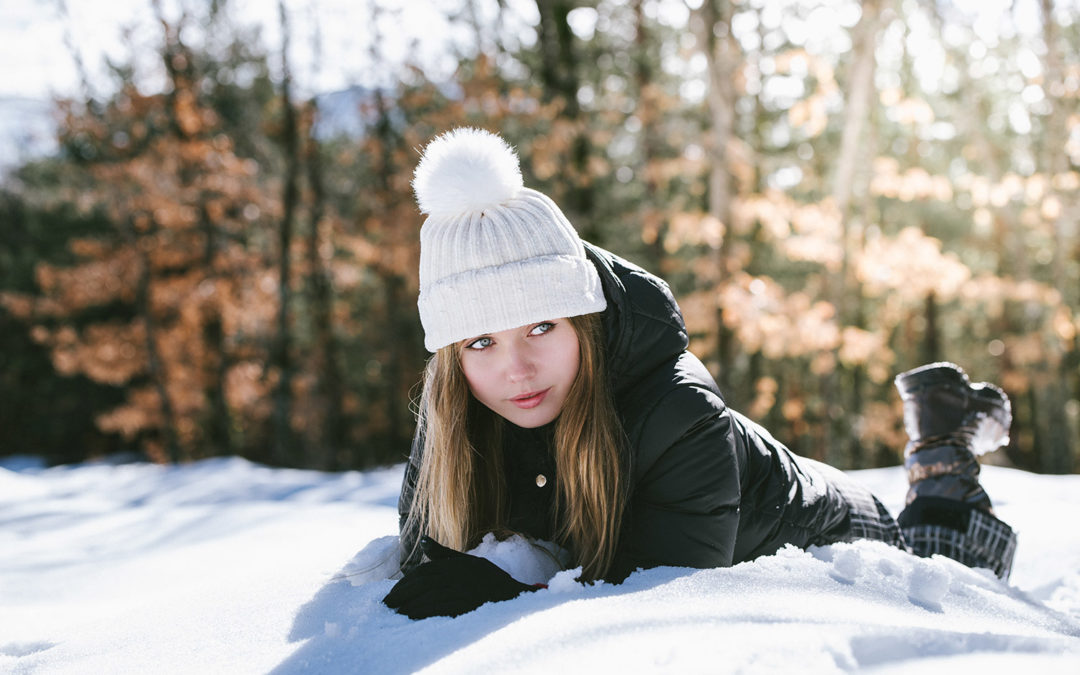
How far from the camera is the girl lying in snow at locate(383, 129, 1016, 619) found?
1556 mm

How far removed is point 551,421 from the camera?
1750mm

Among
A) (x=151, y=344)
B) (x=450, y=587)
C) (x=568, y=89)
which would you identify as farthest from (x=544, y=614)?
(x=151, y=344)

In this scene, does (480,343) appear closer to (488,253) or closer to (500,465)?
(488,253)

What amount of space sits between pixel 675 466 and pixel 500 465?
51cm

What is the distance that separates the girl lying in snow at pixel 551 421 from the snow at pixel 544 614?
11cm

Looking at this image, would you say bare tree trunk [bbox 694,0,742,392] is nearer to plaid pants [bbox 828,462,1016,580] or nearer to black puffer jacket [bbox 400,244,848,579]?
plaid pants [bbox 828,462,1016,580]

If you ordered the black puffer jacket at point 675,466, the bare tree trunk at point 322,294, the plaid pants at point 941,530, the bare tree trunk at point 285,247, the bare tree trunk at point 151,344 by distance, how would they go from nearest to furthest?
the black puffer jacket at point 675,466, the plaid pants at point 941,530, the bare tree trunk at point 285,247, the bare tree trunk at point 151,344, the bare tree trunk at point 322,294

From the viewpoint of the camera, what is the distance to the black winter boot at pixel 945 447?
2.39m

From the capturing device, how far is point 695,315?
6.38 meters

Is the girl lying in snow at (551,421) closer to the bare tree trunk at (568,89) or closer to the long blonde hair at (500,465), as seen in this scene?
the long blonde hair at (500,465)

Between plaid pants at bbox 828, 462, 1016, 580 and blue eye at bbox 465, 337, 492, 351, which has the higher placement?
blue eye at bbox 465, 337, 492, 351

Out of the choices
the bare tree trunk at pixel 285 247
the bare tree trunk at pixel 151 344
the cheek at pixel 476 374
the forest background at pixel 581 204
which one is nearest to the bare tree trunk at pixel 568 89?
the forest background at pixel 581 204

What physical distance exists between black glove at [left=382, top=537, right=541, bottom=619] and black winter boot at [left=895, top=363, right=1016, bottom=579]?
1597 mm

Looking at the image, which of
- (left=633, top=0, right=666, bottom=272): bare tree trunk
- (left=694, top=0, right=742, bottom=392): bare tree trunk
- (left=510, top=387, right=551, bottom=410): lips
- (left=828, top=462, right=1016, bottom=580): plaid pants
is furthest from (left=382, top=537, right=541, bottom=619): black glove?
(left=633, top=0, right=666, bottom=272): bare tree trunk
